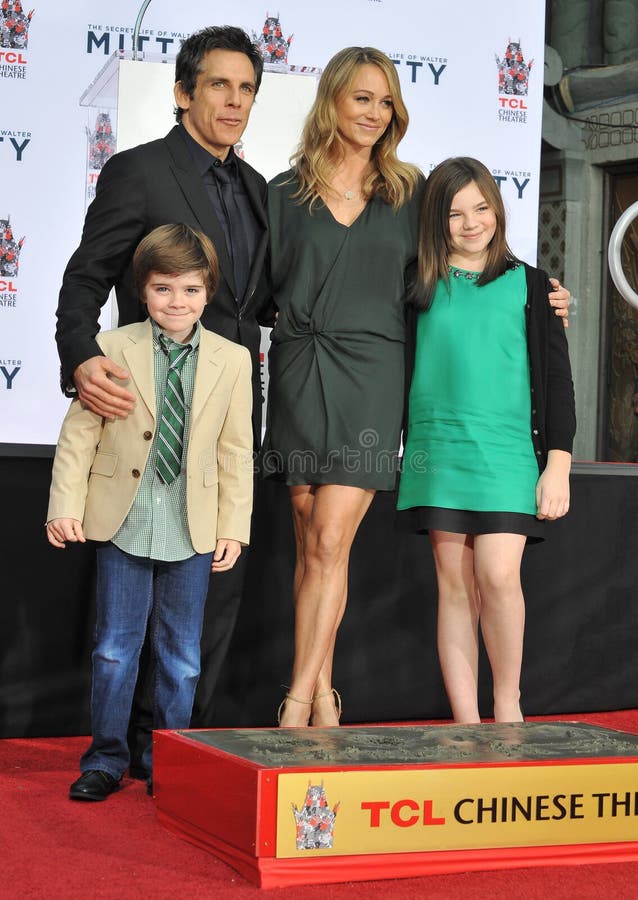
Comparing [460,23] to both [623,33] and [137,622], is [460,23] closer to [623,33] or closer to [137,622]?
[623,33]

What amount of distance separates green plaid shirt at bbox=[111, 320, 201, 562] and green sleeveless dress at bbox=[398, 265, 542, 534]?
0.52 metres

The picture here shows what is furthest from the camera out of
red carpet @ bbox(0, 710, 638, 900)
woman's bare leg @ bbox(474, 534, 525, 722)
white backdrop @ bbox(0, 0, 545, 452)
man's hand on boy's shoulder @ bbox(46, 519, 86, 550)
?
white backdrop @ bbox(0, 0, 545, 452)

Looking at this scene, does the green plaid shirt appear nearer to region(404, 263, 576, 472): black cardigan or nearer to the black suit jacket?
the black suit jacket

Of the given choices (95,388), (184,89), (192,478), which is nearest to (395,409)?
(192,478)

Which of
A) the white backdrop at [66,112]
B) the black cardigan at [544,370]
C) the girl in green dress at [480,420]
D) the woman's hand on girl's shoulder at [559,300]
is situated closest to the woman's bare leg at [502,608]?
the girl in green dress at [480,420]

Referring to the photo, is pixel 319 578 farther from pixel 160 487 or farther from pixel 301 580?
pixel 160 487

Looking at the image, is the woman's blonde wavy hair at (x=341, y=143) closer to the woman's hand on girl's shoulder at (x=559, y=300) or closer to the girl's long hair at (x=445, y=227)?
the girl's long hair at (x=445, y=227)

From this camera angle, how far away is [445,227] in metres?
2.72

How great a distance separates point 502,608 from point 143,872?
1021mm

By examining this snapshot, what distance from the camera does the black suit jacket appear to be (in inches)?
105

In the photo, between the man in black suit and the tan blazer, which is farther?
the man in black suit

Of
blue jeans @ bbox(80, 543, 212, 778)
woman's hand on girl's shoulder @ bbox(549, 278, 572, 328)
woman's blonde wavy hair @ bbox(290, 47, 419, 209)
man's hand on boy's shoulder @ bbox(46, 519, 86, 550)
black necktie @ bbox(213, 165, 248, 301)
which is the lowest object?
blue jeans @ bbox(80, 543, 212, 778)

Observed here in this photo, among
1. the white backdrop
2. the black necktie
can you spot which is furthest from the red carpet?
the white backdrop

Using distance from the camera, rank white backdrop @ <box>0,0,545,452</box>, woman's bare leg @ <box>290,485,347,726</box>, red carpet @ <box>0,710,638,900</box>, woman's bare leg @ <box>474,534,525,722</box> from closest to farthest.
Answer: red carpet @ <box>0,710,638,900</box> → woman's bare leg @ <box>474,534,525,722</box> → woman's bare leg @ <box>290,485,347,726</box> → white backdrop @ <box>0,0,545,452</box>
